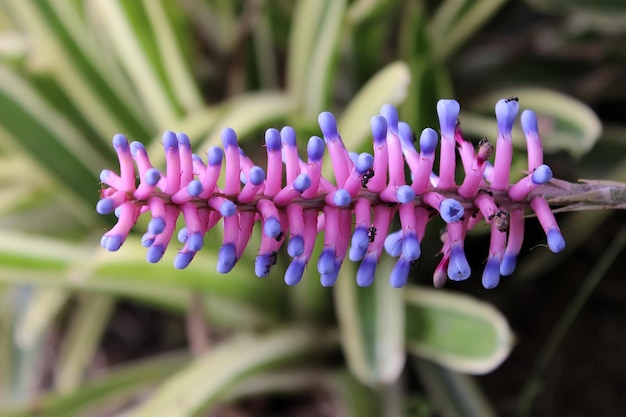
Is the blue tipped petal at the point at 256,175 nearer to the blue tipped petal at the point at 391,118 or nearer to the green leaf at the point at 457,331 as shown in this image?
the blue tipped petal at the point at 391,118

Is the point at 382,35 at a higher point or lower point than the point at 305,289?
higher

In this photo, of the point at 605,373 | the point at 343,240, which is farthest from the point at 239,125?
the point at 605,373

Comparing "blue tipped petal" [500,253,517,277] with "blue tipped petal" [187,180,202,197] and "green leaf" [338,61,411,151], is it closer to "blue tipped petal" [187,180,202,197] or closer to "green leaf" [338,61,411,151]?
"blue tipped petal" [187,180,202,197]

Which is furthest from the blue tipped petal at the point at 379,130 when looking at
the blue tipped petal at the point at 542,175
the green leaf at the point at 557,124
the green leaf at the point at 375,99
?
the green leaf at the point at 557,124

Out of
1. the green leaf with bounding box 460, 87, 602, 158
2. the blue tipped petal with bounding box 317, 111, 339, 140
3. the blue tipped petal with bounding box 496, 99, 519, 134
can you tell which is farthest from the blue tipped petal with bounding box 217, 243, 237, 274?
the green leaf with bounding box 460, 87, 602, 158

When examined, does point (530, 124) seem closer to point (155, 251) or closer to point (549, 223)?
point (549, 223)

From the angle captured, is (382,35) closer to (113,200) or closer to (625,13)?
(625,13)
